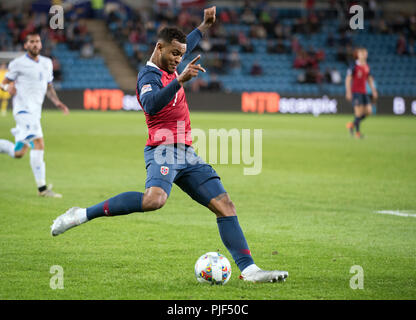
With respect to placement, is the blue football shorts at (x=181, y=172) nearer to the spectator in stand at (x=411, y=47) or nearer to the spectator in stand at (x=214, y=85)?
the spectator in stand at (x=214, y=85)

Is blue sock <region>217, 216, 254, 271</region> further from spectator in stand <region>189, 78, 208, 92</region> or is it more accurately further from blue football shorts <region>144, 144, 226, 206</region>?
spectator in stand <region>189, 78, 208, 92</region>

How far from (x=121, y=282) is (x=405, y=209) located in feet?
17.2

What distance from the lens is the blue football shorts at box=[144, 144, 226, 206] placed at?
216 inches

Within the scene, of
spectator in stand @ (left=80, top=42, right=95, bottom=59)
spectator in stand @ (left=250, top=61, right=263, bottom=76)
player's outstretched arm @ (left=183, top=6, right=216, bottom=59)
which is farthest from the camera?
spectator in stand @ (left=250, top=61, right=263, bottom=76)

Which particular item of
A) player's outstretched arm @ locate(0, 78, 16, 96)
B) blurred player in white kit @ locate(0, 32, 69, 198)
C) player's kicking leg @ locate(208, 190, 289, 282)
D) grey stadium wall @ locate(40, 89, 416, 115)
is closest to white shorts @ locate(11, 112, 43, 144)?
blurred player in white kit @ locate(0, 32, 69, 198)

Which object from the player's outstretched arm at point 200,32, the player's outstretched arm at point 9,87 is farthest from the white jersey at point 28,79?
the player's outstretched arm at point 200,32

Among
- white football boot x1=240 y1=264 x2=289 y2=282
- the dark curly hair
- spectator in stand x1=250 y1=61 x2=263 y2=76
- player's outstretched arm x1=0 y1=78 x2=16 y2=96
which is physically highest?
the dark curly hair

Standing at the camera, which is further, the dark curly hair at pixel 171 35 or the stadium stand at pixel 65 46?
the stadium stand at pixel 65 46

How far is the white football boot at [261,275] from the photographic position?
5203mm

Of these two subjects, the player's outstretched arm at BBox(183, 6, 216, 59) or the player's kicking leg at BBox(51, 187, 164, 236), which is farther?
the player's outstretched arm at BBox(183, 6, 216, 59)

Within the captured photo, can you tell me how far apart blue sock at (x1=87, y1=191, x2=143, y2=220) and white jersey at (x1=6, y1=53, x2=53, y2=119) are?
16.4 feet

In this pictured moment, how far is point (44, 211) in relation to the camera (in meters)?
8.80

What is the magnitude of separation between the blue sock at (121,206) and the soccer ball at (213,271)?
0.67m
